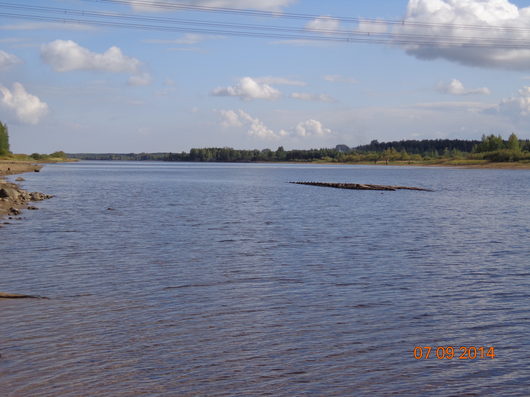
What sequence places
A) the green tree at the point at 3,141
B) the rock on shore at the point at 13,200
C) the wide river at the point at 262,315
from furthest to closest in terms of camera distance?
the green tree at the point at 3,141
the rock on shore at the point at 13,200
the wide river at the point at 262,315

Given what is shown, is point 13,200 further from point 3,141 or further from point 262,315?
point 3,141

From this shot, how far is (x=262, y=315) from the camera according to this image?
13922 mm

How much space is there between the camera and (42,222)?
34.8 m

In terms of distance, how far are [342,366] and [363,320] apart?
312cm

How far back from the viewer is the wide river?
9.80 meters

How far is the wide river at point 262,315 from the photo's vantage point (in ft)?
32.2

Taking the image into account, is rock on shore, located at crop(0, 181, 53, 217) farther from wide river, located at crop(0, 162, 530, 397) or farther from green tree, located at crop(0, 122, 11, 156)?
green tree, located at crop(0, 122, 11, 156)

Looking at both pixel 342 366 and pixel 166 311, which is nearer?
pixel 342 366

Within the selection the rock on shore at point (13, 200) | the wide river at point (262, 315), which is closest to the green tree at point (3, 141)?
the rock on shore at point (13, 200)

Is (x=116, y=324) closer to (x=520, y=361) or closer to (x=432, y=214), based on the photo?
(x=520, y=361)

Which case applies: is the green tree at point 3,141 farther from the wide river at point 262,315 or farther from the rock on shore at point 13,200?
the wide river at point 262,315

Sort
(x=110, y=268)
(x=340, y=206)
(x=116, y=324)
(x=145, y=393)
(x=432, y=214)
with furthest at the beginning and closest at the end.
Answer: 1. (x=340, y=206)
2. (x=432, y=214)
3. (x=110, y=268)
4. (x=116, y=324)
5. (x=145, y=393)

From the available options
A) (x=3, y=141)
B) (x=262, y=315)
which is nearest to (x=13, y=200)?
(x=262, y=315)

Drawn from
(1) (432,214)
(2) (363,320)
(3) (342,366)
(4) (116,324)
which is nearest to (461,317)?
(2) (363,320)
